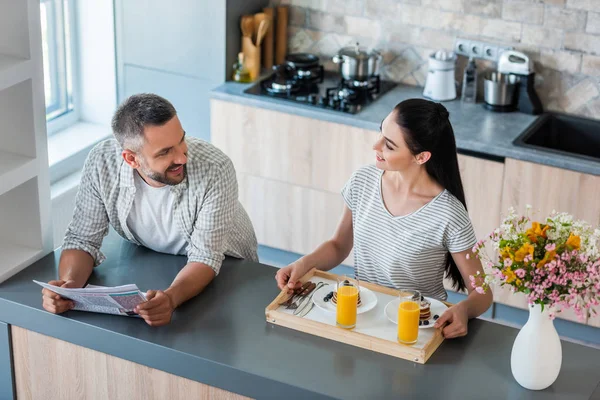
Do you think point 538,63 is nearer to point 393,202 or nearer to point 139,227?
point 393,202

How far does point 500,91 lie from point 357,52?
0.75 metres

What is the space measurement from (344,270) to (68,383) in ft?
6.93

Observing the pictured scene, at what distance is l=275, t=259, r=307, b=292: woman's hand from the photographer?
2.71m

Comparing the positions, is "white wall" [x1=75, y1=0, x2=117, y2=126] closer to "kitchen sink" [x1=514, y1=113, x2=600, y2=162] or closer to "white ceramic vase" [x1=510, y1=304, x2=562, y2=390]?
"kitchen sink" [x1=514, y1=113, x2=600, y2=162]

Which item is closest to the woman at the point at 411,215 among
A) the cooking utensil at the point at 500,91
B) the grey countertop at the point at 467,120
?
the grey countertop at the point at 467,120

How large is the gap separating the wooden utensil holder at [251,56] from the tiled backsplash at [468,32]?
33cm

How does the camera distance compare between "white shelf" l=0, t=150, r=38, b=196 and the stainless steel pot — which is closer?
"white shelf" l=0, t=150, r=38, b=196

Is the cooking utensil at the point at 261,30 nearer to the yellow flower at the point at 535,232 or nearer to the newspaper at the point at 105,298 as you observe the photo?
the newspaper at the point at 105,298

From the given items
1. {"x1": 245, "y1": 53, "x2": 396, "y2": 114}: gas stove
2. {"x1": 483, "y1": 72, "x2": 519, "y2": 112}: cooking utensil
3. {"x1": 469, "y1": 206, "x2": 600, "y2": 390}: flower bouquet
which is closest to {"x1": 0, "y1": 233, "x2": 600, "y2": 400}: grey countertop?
{"x1": 469, "y1": 206, "x2": 600, "y2": 390}: flower bouquet

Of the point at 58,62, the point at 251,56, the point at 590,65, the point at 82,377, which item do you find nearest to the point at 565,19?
the point at 590,65

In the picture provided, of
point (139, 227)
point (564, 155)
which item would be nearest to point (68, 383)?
point (139, 227)

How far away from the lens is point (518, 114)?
436 cm

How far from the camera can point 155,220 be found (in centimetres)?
294

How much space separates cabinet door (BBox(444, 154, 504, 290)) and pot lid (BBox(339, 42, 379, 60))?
0.81 metres
